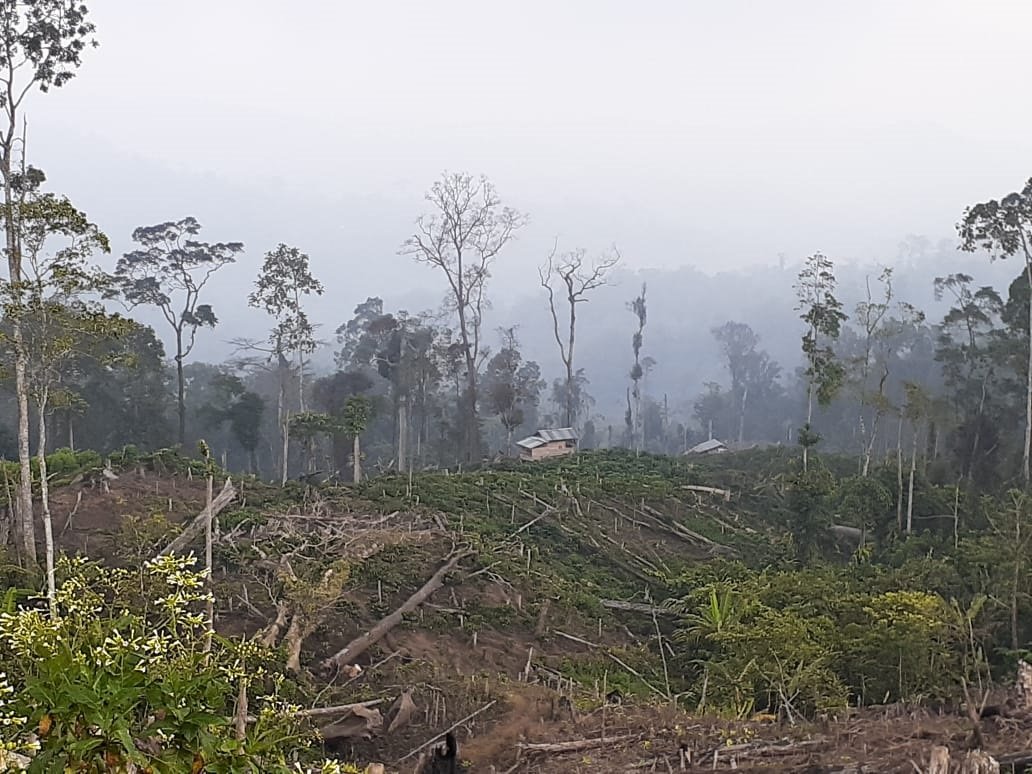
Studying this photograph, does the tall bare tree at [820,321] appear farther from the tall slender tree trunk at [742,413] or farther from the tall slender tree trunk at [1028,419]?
the tall slender tree trunk at [742,413]

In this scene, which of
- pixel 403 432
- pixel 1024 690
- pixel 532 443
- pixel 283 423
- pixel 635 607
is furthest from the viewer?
pixel 403 432

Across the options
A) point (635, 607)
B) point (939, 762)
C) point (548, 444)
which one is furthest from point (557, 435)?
point (939, 762)

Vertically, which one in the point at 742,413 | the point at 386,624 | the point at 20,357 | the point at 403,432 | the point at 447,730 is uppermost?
the point at 20,357

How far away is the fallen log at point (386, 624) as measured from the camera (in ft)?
29.9

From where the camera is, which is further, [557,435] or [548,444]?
[557,435]

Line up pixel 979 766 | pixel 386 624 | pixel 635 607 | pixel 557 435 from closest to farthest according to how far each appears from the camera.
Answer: pixel 979 766, pixel 386 624, pixel 635 607, pixel 557 435

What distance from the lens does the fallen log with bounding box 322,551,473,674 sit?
912cm

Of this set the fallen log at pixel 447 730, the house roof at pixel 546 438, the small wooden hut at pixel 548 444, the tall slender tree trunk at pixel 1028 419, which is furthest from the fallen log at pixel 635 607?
the house roof at pixel 546 438

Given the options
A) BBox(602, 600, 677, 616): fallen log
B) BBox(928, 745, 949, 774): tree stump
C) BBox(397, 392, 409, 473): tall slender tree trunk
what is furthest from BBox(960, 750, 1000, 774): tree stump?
BBox(397, 392, 409, 473): tall slender tree trunk

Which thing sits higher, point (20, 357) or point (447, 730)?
point (20, 357)

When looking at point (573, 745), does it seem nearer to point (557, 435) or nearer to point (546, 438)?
point (546, 438)

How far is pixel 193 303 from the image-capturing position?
29.4 metres

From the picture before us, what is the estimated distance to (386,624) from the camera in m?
10.3

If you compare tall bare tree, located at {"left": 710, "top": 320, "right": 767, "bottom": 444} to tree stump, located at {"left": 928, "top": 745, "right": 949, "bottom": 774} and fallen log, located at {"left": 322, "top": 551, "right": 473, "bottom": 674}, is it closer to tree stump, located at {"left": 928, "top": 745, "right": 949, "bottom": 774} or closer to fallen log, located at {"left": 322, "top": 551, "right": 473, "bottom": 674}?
fallen log, located at {"left": 322, "top": 551, "right": 473, "bottom": 674}
